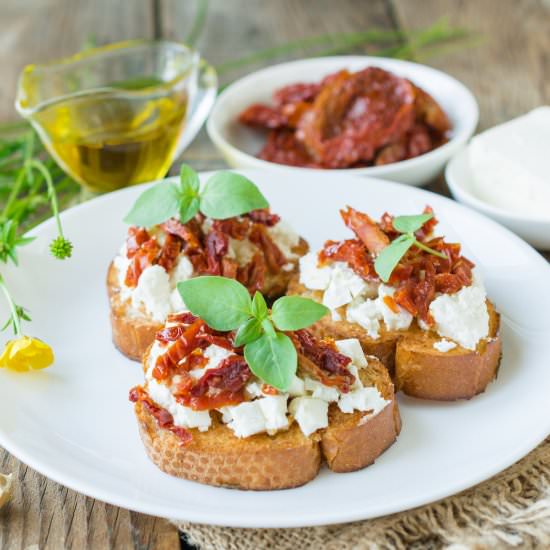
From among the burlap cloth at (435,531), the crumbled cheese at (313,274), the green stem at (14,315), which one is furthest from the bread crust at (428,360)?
the green stem at (14,315)

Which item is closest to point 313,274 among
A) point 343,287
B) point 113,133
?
point 343,287

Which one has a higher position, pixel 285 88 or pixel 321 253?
pixel 321 253

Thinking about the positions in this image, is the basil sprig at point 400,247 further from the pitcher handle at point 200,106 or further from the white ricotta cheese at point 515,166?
the pitcher handle at point 200,106

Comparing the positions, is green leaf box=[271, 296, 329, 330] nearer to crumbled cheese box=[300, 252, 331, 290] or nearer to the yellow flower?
crumbled cheese box=[300, 252, 331, 290]

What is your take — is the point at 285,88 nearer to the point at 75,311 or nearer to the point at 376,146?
the point at 376,146

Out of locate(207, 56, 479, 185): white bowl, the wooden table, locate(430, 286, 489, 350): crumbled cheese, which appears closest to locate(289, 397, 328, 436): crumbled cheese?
locate(430, 286, 489, 350): crumbled cheese

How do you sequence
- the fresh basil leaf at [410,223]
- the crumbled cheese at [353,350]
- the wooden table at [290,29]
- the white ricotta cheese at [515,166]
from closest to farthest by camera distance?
the crumbled cheese at [353,350], the fresh basil leaf at [410,223], the white ricotta cheese at [515,166], the wooden table at [290,29]

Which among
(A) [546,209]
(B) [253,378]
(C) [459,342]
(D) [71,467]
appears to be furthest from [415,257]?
(D) [71,467]
